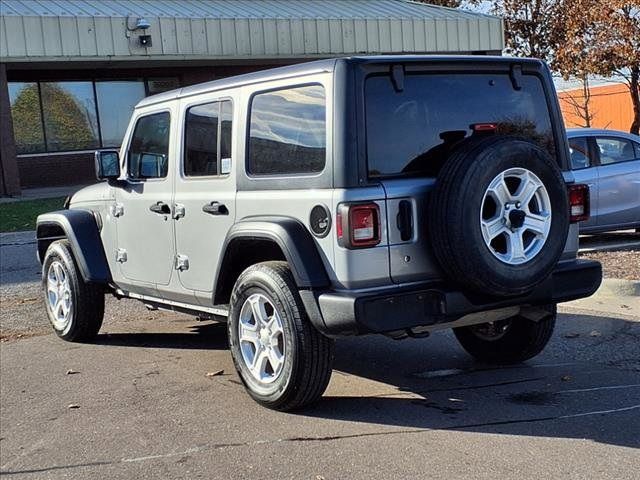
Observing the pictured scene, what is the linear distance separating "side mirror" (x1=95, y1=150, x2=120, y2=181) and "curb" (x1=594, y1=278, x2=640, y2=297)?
441 cm

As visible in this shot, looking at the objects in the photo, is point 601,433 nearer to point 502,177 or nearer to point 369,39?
→ point 502,177

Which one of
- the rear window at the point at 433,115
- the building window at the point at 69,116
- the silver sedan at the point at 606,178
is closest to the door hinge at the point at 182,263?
the rear window at the point at 433,115

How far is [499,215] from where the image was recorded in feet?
15.3

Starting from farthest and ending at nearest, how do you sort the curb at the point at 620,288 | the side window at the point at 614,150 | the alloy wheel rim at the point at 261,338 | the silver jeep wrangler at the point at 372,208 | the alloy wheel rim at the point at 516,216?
the side window at the point at 614,150 → the curb at the point at 620,288 → the alloy wheel rim at the point at 261,338 → the alloy wheel rim at the point at 516,216 → the silver jeep wrangler at the point at 372,208

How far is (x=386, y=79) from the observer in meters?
4.74

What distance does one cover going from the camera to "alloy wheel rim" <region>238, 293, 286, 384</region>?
196 inches

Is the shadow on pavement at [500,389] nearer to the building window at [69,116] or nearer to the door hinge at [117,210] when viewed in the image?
the door hinge at [117,210]

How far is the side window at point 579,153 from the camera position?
34.5 ft

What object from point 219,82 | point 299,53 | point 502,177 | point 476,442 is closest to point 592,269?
point 502,177

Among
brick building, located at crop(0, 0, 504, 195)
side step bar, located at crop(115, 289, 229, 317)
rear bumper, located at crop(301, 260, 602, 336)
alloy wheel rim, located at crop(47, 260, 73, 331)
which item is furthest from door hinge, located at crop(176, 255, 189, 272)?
brick building, located at crop(0, 0, 504, 195)

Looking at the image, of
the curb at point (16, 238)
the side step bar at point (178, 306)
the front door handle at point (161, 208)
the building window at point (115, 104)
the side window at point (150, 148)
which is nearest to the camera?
the side step bar at point (178, 306)

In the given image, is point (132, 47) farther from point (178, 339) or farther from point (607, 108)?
point (607, 108)

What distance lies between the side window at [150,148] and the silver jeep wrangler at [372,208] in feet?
1.23

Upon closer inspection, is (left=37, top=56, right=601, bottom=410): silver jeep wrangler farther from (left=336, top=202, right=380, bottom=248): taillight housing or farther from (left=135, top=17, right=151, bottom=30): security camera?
(left=135, top=17, right=151, bottom=30): security camera
